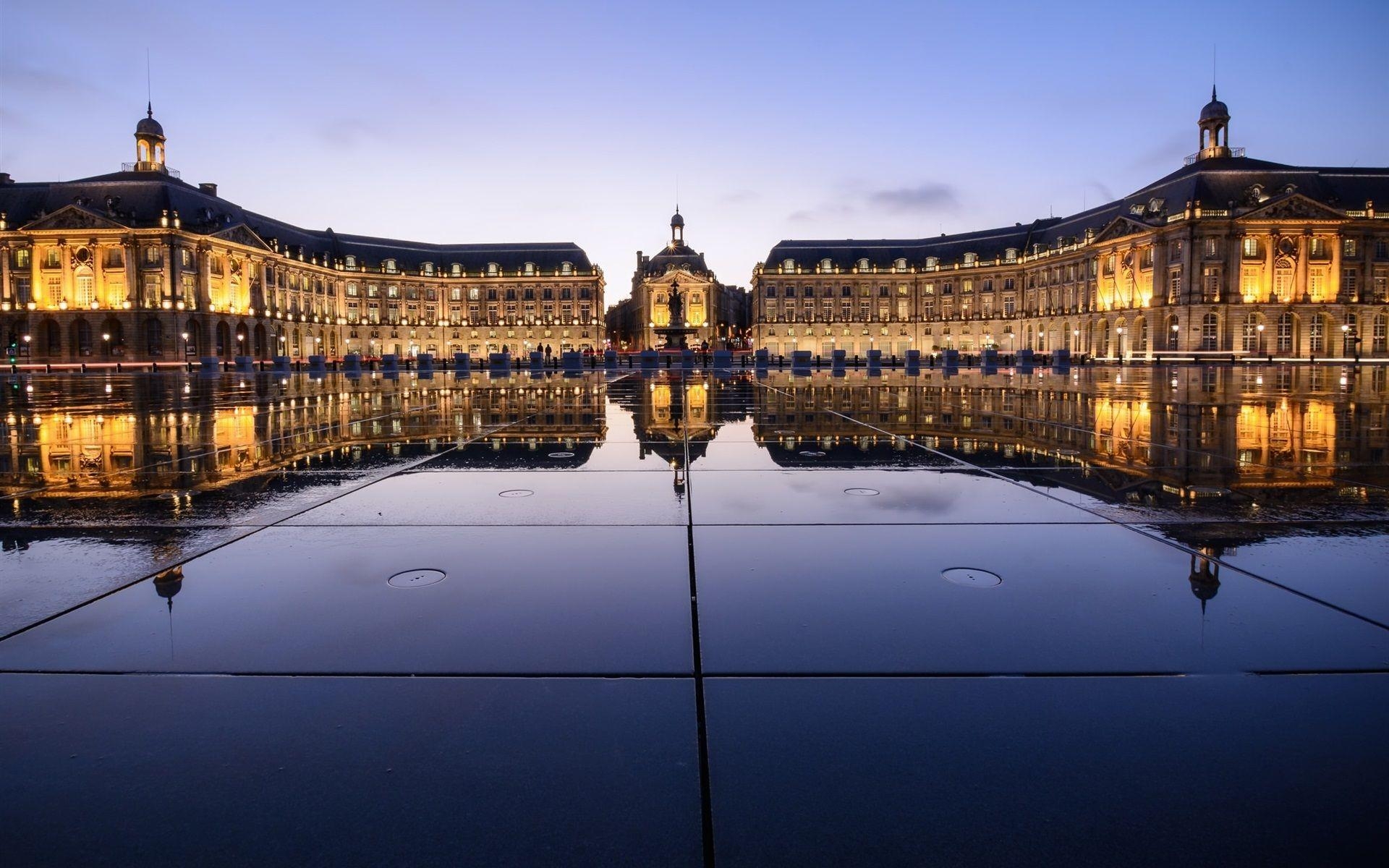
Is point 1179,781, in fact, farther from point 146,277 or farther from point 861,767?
point 146,277

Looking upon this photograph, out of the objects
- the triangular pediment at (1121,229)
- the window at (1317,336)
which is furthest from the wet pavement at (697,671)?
the window at (1317,336)

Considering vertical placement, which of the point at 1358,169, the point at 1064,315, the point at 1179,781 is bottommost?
the point at 1179,781

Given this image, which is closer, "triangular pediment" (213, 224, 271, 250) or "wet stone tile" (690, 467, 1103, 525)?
"wet stone tile" (690, 467, 1103, 525)

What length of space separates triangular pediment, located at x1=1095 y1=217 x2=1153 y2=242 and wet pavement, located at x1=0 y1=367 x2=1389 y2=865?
77173 mm

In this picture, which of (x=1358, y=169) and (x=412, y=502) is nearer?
(x=412, y=502)

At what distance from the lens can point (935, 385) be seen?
77.6 ft

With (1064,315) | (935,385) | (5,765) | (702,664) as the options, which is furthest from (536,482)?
(1064,315)

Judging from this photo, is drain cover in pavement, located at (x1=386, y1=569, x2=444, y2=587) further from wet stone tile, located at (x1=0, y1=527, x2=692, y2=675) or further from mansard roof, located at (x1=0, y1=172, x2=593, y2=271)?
mansard roof, located at (x1=0, y1=172, x2=593, y2=271)

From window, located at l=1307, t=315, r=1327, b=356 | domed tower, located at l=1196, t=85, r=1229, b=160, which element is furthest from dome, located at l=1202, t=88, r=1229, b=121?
window, located at l=1307, t=315, r=1327, b=356

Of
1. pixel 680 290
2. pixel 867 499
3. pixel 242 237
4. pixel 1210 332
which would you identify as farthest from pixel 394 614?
pixel 680 290

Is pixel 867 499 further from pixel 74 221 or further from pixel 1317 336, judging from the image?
pixel 74 221

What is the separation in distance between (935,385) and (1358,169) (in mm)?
75054

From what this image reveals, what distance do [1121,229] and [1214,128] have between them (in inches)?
503

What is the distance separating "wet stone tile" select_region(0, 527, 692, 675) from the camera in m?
2.92
